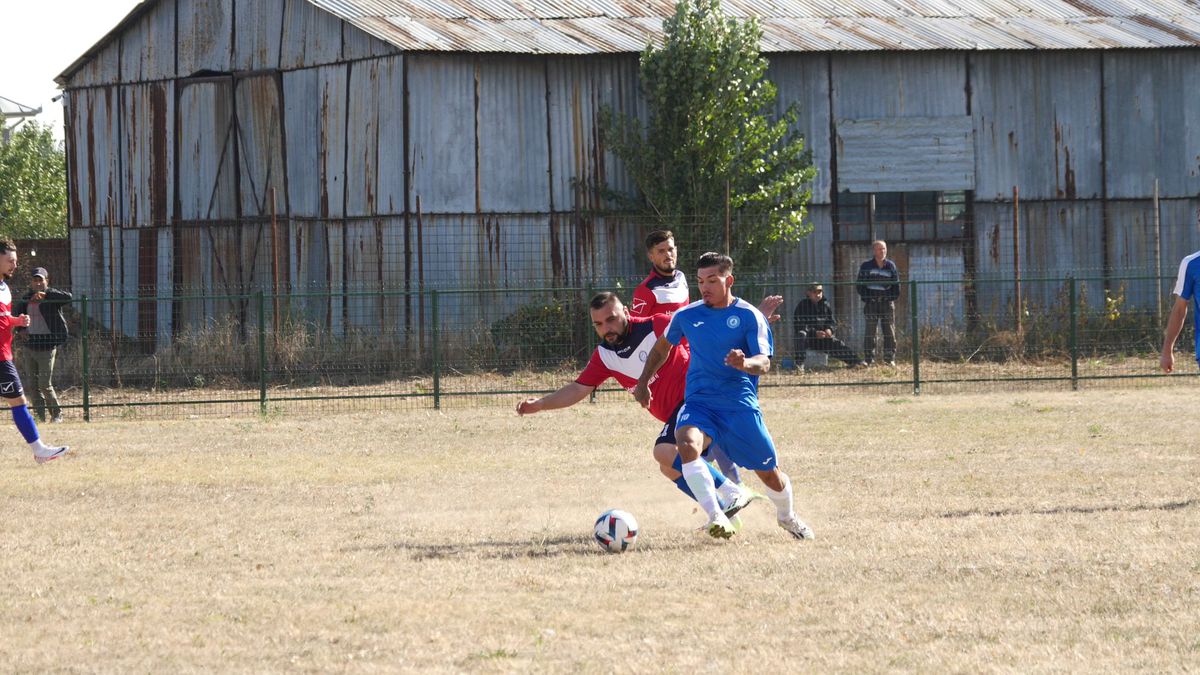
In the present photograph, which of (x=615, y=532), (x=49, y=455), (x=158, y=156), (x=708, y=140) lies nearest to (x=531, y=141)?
(x=708, y=140)

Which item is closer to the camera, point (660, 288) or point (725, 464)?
point (725, 464)

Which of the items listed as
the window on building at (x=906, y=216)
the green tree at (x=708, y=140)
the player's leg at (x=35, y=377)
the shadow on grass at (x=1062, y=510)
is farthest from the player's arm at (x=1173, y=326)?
the window on building at (x=906, y=216)

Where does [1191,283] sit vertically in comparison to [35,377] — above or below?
above

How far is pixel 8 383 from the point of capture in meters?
14.0

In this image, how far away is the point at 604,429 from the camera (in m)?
17.4

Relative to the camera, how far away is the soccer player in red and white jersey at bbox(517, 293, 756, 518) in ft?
31.6

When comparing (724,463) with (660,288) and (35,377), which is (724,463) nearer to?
(660,288)

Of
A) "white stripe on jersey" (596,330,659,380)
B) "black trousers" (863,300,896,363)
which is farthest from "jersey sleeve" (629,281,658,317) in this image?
"black trousers" (863,300,896,363)

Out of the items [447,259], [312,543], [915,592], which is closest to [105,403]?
[447,259]

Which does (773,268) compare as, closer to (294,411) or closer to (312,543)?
(294,411)

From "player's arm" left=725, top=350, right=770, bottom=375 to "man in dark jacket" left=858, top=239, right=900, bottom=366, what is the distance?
14.3 metres

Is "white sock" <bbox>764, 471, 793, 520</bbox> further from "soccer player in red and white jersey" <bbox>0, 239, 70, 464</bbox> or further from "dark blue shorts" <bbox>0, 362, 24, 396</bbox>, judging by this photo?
"dark blue shorts" <bbox>0, 362, 24, 396</bbox>

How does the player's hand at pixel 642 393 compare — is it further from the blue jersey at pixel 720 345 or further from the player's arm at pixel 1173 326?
the player's arm at pixel 1173 326

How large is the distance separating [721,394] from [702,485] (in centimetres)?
57
